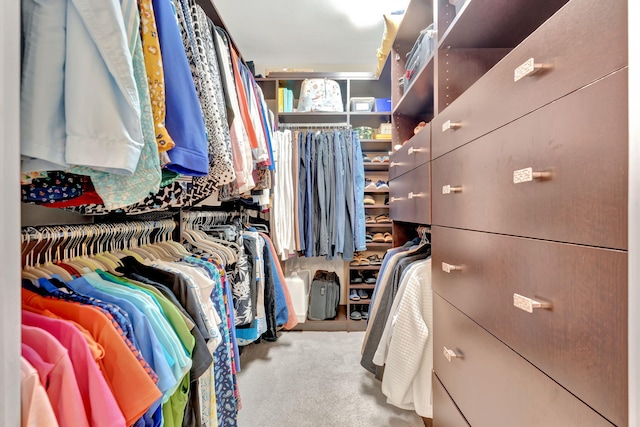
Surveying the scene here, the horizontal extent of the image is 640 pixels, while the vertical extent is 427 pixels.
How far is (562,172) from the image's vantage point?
553 millimetres

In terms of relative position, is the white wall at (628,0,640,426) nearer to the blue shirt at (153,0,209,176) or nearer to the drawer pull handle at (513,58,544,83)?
the drawer pull handle at (513,58,544,83)

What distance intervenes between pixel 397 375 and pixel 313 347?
110 cm

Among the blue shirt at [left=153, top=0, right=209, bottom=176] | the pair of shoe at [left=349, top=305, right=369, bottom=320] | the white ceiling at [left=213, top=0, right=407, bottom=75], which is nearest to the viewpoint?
the blue shirt at [left=153, top=0, right=209, bottom=176]

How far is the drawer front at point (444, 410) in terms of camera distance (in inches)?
38.5

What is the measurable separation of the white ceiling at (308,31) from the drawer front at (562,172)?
1887 millimetres

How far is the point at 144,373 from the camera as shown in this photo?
23.9 inches

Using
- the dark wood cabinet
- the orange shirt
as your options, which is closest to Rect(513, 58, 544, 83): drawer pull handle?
the dark wood cabinet

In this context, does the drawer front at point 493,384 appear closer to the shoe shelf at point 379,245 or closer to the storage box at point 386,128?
the shoe shelf at point 379,245

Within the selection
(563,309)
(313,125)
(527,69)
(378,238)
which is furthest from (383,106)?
(563,309)

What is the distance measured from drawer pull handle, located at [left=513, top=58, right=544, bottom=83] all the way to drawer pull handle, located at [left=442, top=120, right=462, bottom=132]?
31cm

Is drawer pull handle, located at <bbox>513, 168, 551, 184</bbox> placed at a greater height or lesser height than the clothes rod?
lesser

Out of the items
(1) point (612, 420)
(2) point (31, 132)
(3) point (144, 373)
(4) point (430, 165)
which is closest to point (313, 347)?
(4) point (430, 165)

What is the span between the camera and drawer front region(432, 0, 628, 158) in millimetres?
459

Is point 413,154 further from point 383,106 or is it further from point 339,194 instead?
point 383,106
